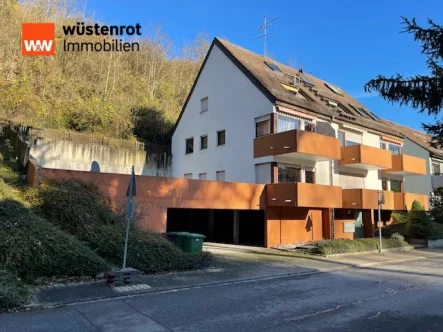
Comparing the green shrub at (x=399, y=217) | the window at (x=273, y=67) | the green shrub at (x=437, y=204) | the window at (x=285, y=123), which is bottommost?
the green shrub at (x=399, y=217)

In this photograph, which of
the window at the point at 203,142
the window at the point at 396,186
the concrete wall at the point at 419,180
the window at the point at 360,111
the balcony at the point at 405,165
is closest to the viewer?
the window at the point at 203,142

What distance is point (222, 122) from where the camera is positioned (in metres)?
22.8

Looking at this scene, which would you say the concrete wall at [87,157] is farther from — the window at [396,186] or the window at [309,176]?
the window at [396,186]

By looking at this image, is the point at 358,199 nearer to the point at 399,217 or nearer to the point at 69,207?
the point at 399,217

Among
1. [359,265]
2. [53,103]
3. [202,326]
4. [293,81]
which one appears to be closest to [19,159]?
[53,103]

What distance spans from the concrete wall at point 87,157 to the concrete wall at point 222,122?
115 inches

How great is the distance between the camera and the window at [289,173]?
1975cm

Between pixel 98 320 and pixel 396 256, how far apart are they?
1518 cm

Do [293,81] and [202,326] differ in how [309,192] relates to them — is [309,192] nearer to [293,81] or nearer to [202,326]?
[293,81]

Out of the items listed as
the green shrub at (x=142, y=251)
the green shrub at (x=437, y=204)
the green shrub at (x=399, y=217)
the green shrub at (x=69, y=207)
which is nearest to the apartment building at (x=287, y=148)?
the green shrub at (x=399, y=217)

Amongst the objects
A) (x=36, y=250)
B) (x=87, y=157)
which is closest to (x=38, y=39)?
(x=87, y=157)

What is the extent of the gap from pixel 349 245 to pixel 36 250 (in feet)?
45.0

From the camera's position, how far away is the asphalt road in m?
6.06

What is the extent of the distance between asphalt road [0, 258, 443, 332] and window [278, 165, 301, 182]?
9886mm
